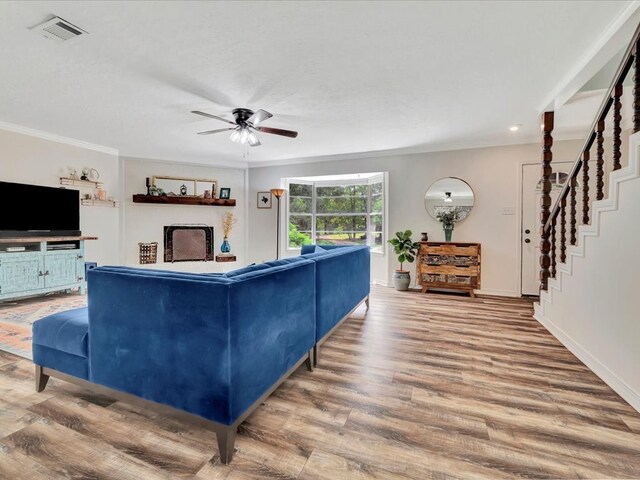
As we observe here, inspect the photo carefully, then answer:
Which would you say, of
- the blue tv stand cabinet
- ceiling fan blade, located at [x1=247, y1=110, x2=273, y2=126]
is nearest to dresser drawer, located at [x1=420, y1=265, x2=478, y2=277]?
ceiling fan blade, located at [x1=247, y1=110, x2=273, y2=126]

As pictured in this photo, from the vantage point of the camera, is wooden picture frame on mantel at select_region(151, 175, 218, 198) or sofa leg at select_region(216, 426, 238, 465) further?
wooden picture frame on mantel at select_region(151, 175, 218, 198)

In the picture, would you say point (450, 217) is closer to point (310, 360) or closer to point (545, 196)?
point (545, 196)

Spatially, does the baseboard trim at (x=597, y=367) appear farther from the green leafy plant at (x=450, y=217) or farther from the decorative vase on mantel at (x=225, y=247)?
the decorative vase on mantel at (x=225, y=247)

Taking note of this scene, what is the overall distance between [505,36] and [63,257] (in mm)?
5656

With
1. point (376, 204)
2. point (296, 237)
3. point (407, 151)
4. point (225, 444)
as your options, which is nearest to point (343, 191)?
point (376, 204)

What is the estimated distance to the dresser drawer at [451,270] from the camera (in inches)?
180

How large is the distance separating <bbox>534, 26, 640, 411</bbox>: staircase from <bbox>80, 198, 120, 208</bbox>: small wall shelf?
6.46 metres

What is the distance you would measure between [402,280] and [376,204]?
1.66 metres

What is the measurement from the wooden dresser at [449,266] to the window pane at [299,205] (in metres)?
2.64

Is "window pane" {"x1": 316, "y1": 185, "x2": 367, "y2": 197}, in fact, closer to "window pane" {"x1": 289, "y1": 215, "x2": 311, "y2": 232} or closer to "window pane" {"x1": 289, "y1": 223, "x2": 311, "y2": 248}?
"window pane" {"x1": 289, "y1": 215, "x2": 311, "y2": 232}

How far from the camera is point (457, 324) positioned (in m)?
3.33

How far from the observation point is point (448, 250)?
469 centimetres

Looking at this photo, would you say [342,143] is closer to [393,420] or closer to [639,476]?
[393,420]

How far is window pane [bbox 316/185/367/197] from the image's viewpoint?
6.21 metres
